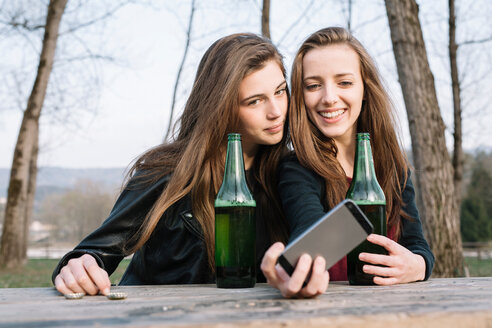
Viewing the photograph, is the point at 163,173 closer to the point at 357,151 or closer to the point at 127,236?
the point at 127,236

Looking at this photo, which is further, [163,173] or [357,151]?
[163,173]

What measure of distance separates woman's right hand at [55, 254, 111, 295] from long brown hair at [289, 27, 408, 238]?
982 millimetres

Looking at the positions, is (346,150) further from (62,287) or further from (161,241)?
(62,287)

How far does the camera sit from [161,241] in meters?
2.40

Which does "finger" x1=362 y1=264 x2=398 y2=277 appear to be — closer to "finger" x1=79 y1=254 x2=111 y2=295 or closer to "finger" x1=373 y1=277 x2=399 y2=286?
"finger" x1=373 y1=277 x2=399 y2=286

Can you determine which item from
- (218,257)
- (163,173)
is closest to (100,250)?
(163,173)

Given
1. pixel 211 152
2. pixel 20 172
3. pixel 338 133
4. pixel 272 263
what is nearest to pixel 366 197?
pixel 272 263

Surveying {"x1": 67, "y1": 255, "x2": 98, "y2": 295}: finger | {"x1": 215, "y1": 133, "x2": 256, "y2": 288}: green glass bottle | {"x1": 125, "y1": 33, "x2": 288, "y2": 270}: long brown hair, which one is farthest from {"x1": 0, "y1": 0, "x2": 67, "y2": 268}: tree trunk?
{"x1": 215, "y1": 133, "x2": 256, "y2": 288}: green glass bottle

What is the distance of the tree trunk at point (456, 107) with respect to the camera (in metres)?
10.2

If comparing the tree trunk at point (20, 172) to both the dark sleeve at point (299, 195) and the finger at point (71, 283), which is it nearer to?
the dark sleeve at point (299, 195)

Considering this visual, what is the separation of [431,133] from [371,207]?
3.68 metres

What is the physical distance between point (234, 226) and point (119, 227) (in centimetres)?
73

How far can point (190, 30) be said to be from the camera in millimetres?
12383

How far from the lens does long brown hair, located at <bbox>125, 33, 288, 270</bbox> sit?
88.4 inches
